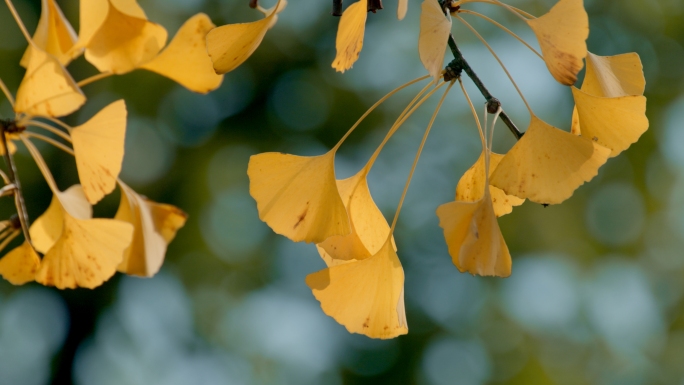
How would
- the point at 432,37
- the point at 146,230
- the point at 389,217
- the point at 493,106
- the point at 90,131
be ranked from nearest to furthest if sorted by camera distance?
1. the point at 432,37
2. the point at 493,106
3. the point at 90,131
4. the point at 146,230
5. the point at 389,217

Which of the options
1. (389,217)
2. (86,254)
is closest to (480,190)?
(86,254)

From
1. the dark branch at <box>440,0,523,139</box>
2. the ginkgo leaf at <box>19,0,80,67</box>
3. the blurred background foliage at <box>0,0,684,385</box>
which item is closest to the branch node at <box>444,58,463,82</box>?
the dark branch at <box>440,0,523,139</box>

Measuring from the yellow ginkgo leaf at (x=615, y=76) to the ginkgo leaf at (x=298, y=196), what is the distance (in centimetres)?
21

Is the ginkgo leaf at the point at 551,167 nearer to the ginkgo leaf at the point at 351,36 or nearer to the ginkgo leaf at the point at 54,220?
the ginkgo leaf at the point at 351,36

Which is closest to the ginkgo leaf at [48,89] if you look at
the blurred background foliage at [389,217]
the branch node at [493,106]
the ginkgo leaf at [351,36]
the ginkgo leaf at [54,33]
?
the ginkgo leaf at [54,33]

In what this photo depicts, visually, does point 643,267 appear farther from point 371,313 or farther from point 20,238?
point 371,313

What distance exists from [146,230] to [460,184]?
1.13ft

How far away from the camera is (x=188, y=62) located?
699mm

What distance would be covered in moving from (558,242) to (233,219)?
70.5 inches

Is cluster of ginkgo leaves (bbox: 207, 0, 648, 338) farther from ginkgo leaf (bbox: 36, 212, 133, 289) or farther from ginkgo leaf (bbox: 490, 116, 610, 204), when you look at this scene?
ginkgo leaf (bbox: 36, 212, 133, 289)

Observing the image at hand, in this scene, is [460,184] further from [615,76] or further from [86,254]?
[86,254]

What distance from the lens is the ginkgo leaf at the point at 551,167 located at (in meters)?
0.43

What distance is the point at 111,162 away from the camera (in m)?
0.56

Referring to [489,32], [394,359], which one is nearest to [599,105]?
[394,359]
